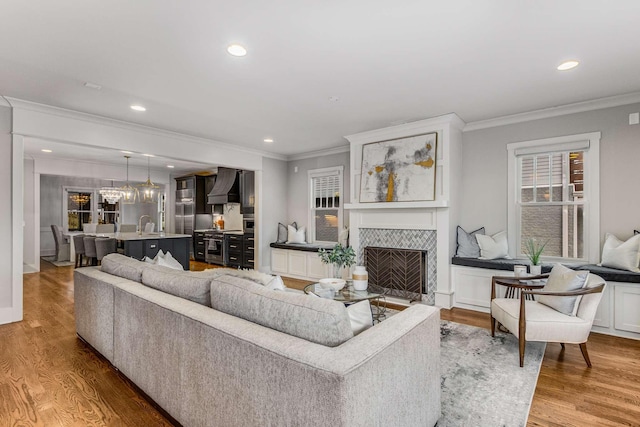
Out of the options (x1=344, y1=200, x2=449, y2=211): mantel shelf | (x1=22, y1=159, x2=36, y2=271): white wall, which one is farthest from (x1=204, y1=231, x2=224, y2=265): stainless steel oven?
(x1=344, y1=200, x2=449, y2=211): mantel shelf

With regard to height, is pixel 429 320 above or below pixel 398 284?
above

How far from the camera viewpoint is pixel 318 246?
6348 millimetres

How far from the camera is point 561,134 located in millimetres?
4066

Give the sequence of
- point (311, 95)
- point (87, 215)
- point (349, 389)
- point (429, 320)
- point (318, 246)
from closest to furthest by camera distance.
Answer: point (349, 389) → point (429, 320) → point (311, 95) → point (318, 246) → point (87, 215)

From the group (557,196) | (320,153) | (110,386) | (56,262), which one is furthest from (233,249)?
(557,196)

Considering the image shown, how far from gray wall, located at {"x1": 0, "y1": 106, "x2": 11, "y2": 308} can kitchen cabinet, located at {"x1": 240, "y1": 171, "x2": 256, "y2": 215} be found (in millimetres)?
3980

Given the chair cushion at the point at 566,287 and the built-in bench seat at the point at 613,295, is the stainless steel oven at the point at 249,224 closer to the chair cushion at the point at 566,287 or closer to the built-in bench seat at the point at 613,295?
the built-in bench seat at the point at 613,295

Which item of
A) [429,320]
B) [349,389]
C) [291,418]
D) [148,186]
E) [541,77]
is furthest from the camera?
[148,186]

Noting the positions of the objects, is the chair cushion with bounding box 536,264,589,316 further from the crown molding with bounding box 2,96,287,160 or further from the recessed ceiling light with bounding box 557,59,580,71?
the crown molding with bounding box 2,96,287,160

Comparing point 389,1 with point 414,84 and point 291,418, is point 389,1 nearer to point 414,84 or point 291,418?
point 414,84

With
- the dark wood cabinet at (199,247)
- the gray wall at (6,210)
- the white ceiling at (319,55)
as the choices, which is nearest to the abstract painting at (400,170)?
the white ceiling at (319,55)

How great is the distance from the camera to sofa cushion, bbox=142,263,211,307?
2.04m

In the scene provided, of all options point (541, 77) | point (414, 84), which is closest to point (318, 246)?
point (414, 84)

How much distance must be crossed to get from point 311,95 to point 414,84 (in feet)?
3.65
